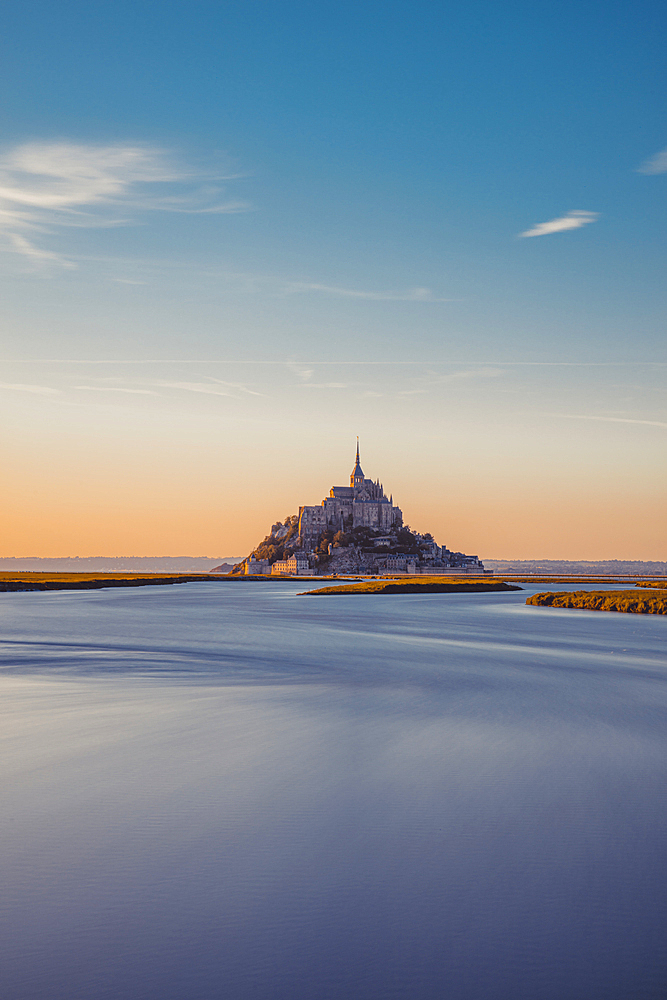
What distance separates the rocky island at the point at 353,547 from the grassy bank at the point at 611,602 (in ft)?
332

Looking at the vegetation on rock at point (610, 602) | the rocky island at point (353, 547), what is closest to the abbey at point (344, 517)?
the rocky island at point (353, 547)

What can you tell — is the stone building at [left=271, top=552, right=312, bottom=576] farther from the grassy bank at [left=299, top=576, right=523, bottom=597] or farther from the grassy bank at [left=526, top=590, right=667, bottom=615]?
the grassy bank at [left=526, top=590, right=667, bottom=615]

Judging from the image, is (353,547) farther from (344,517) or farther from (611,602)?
(611,602)

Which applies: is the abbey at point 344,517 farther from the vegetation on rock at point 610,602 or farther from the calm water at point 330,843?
the calm water at point 330,843

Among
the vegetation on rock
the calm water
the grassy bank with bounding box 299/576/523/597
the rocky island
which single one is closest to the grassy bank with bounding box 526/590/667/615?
the vegetation on rock

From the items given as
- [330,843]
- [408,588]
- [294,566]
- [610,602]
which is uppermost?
[294,566]

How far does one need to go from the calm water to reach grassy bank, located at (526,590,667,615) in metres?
35.7

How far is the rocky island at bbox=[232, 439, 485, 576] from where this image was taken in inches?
6836

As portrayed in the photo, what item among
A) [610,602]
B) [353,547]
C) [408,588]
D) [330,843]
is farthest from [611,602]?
[353,547]

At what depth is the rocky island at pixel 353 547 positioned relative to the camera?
17362 cm

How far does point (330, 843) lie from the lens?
7.61 meters

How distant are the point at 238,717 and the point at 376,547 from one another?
162 metres

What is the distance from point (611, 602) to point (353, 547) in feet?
401

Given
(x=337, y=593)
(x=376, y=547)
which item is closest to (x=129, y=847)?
(x=337, y=593)
